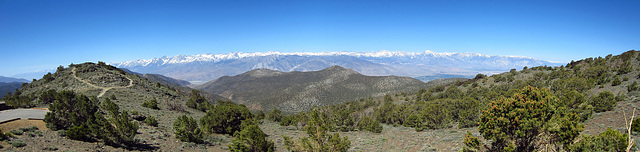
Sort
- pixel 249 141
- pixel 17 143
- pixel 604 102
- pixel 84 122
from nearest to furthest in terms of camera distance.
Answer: pixel 17 143
pixel 249 141
pixel 84 122
pixel 604 102

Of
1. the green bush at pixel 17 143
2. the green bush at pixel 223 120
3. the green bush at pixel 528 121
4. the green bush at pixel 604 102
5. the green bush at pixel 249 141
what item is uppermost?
the green bush at pixel 528 121

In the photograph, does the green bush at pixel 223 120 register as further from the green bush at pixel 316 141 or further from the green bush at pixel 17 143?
the green bush at pixel 316 141

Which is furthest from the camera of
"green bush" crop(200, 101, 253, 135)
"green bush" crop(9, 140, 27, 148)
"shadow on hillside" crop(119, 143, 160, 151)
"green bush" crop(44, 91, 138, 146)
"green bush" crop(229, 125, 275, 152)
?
"green bush" crop(200, 101, 253, 135)

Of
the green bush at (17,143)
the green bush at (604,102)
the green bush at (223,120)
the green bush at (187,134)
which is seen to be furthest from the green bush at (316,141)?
the green bush at (604,102)

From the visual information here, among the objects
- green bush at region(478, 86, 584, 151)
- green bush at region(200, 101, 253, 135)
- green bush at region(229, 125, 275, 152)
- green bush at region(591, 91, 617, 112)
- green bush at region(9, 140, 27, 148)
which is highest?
green bush at region(478, 86, 584, 151)

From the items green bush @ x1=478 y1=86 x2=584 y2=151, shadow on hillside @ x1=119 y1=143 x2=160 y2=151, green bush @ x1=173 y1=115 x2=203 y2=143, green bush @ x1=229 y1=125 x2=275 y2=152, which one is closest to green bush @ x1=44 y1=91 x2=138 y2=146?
shadow on hillside @ x1=119 y1=143 x2=160 y2=151

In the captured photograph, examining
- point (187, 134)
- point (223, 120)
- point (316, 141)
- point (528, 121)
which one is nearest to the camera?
point (528, 121)

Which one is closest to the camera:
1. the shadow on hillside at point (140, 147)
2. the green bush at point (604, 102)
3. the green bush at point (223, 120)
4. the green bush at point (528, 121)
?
the green bush at point (528, 121)

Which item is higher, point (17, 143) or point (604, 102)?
point (604, 102)

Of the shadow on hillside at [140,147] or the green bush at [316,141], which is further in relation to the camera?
the shadow on hillside at [140,147]

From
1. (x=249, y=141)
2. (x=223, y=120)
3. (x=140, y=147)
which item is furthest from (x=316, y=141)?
(x=223, y=120)

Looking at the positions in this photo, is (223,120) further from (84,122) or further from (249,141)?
(249,141)

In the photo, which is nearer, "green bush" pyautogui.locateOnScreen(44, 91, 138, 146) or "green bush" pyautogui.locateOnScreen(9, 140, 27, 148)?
"green bush" pyautogui.locateOnScreen(9, 140, 27, 148)

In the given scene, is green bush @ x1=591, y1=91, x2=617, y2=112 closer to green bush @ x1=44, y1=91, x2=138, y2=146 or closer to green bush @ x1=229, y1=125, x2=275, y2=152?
green bush @ x1=229, y1=125, x2=275, y2=152
